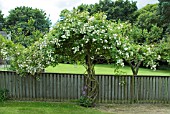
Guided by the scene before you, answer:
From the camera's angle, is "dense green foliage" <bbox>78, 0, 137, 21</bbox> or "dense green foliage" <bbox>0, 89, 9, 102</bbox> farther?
→ "dense green foliage" <bbox>78, 0, 137, 21</bbox>

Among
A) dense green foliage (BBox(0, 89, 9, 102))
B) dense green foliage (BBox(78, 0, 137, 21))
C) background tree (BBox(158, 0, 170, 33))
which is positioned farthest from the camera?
dense green foliage (BBox(78, 0, 137, 21))

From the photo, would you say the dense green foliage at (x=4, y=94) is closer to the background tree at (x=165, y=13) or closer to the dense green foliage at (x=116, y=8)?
the background tree at (x=165, y=13)

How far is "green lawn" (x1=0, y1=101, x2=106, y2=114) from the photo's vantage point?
6.18m

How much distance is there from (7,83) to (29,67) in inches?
58.8

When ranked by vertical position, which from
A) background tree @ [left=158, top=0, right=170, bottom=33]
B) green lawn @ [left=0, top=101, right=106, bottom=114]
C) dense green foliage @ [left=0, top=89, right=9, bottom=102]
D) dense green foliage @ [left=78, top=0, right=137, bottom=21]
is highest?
dense green foliage @ [left=78, top=0, right=137, bottom=21]

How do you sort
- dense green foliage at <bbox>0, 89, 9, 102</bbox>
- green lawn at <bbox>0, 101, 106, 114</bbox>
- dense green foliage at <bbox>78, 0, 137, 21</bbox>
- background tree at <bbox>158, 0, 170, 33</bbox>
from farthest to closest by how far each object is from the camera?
dense green foliage at <bbox>78, 0, 137, 21</bbox>, background tree at <bbox>158, 0, 170, 33</bbox>, dense green foliage at <bbox>0, 89, 9, 102</bbox>, green lawn at <bbox>0, 101, 106, 114</bbox>

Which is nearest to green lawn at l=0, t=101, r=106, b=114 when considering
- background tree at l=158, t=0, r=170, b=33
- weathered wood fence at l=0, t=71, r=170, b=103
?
weathered wood fence at l=0, t=71, r=170, b=103

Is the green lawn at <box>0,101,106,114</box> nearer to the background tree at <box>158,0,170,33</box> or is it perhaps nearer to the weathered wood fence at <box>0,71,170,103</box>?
the weathered wood fence at <box>0,71,170,103</box>

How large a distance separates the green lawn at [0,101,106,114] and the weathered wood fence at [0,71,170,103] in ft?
1.72

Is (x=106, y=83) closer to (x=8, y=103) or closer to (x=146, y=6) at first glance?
(x=8, y=103)

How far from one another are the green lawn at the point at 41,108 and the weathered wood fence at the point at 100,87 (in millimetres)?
523

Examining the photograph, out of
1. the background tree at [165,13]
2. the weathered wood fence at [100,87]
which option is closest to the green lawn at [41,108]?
the weathered wood fence at [100,87]

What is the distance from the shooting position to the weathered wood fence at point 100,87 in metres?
7.50

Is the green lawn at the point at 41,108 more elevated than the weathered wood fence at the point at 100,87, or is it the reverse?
the weathered wood fence at the point at 100,87
